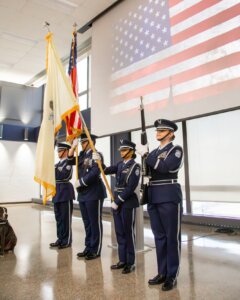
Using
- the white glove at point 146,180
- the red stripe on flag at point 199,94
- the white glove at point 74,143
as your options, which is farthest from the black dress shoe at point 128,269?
the red stripe on flag at point 199,94

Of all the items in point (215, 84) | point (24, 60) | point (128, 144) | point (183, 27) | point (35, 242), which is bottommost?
point (35, 242)

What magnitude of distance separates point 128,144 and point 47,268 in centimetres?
146

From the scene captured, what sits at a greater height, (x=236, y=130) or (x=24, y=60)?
(x=24, y=60)

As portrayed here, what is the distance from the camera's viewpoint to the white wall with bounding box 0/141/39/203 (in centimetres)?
1000

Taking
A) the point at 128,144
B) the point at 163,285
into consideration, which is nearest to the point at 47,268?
the point at 163,285

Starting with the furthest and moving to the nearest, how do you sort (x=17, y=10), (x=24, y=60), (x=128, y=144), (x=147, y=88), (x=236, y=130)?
(x=24, y=60) → (x=17, y=10) → (x=147, y=88) → (x=236, y=130) → (x=128, y=144)

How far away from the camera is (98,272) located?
Answer: 8.46 feet

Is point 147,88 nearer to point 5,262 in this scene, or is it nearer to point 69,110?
point 69,110

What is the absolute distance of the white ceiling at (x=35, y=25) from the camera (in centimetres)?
614

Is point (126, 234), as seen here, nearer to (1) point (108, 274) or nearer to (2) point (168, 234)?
(1) point (108, 274)

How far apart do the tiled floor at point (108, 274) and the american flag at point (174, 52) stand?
86.9 inches

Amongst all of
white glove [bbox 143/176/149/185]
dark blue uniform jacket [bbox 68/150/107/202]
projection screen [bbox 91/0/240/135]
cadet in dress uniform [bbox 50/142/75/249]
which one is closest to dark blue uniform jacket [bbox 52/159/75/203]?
cadet in dress uniform [bbox 50/142/75/249]

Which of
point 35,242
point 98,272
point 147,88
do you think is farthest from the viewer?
point 147,88

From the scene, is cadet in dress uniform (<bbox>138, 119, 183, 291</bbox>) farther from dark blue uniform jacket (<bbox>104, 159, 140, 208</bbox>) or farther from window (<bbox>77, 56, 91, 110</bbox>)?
window (<bbox>77, 56, 91, 110</bbox>)
